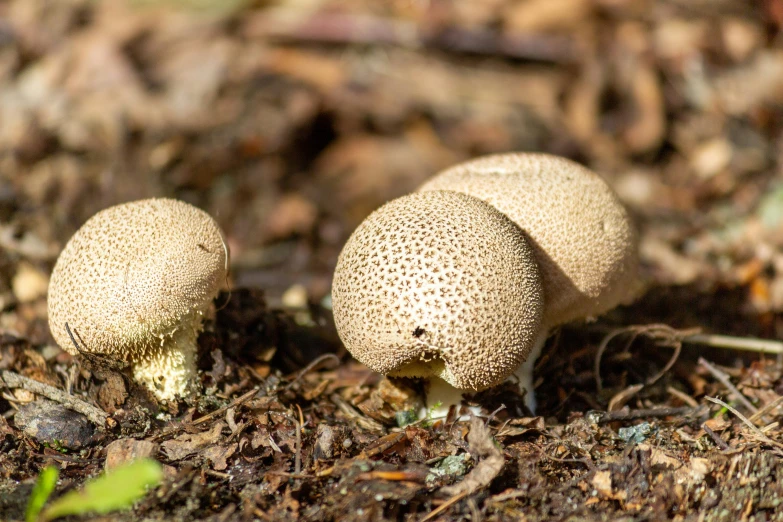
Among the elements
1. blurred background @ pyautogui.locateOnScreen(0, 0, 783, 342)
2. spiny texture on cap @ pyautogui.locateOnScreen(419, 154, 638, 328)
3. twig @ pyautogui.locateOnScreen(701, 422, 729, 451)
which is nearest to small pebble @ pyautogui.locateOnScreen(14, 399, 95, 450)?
spiny texture on cap @ pyautogui.locateOnScreen(419, 154, 638, 328)

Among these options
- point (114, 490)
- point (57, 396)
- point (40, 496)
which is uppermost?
point (114, 490)

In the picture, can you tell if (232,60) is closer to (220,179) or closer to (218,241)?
(220,179)

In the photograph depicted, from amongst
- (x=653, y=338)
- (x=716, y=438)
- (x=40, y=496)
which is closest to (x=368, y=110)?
(x=653, y=338)

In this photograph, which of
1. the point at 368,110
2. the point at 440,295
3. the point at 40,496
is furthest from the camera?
the point at 368,110

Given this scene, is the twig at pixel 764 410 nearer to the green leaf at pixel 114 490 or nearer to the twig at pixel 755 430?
the twig at pixel 755 430

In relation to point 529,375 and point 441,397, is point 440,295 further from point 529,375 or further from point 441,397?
point 529,375

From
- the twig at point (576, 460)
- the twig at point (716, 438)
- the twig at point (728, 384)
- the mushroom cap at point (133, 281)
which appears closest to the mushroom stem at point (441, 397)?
the twig at point (576, 460)

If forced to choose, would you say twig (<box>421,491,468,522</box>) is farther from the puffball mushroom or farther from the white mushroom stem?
the puffball mushroom
